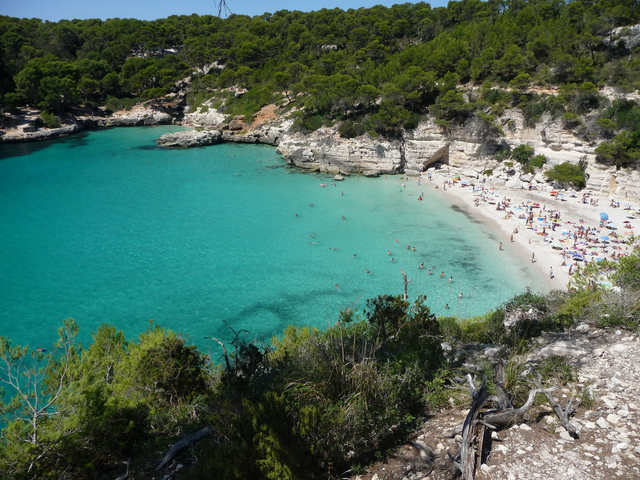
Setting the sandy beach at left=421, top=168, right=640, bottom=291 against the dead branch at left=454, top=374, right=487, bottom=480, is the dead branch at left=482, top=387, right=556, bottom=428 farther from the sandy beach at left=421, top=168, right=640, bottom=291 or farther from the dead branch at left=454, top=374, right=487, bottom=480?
the sandy beach at left=421, top=168, right=640, bottom=291

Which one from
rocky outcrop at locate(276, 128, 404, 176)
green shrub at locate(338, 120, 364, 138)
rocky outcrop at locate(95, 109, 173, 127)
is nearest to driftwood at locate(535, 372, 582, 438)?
rocky outcrop at locate(276, 128, 404, 176)

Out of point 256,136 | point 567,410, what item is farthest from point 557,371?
point 256,136

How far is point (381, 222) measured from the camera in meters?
27.9

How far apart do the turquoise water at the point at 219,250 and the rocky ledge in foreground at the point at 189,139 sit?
373 inches

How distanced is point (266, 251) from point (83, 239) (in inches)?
478

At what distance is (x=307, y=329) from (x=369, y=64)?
151ft

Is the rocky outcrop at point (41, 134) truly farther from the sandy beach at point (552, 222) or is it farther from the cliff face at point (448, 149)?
the sandy beach at point (552, 222)

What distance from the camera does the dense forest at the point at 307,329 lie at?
16.7 ft

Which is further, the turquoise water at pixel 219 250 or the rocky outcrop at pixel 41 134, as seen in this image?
the rocky outcrop at pixel 41 134

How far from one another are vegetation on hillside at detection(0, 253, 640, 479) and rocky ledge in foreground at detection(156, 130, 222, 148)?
1710 inches

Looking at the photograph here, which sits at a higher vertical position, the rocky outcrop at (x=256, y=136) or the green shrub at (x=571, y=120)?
the green shrub at (x=571, y=120)

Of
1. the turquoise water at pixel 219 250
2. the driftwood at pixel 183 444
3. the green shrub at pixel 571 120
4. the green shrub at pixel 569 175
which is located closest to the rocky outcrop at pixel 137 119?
the turquoise water at pixel 219 250

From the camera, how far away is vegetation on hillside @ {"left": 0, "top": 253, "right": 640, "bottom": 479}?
15.0 ft

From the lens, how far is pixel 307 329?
11477 mm
